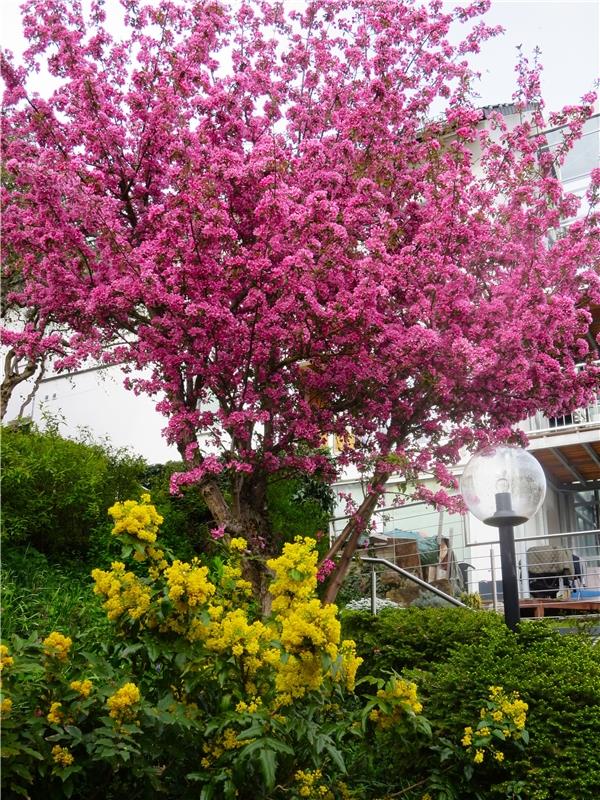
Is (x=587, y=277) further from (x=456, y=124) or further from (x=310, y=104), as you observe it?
(x=310, y=104)

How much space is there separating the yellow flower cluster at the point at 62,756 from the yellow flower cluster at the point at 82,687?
0.72 feet

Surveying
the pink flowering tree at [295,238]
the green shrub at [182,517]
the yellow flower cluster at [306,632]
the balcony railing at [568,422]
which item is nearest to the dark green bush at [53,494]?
the green shrub at [182,517]

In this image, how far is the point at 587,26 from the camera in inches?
356

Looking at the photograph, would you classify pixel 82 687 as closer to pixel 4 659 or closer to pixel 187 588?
pixel 4 659

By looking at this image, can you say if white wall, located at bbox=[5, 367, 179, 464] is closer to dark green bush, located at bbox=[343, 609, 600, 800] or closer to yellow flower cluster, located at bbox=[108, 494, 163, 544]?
dark green bush, located at bbox=[343, 609, 600, 800]

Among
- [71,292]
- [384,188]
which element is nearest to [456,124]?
[384,188]

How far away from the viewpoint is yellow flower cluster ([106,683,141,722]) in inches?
128

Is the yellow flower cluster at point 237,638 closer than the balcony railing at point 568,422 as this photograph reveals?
Yes

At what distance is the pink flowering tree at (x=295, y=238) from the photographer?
739cm

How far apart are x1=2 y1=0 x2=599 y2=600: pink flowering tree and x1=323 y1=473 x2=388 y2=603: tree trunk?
1.0 inches

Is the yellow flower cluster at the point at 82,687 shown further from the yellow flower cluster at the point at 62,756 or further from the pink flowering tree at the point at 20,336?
the pink flowering tree at the point at 20,336

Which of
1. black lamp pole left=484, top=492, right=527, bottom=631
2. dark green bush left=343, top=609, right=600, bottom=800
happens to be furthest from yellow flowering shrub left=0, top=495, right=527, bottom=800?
black lamp pole left=484, top=492, right=527, bottom=631

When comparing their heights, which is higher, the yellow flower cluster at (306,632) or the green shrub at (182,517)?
the green shrub at (182,517)

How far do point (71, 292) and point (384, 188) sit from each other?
3.17m
